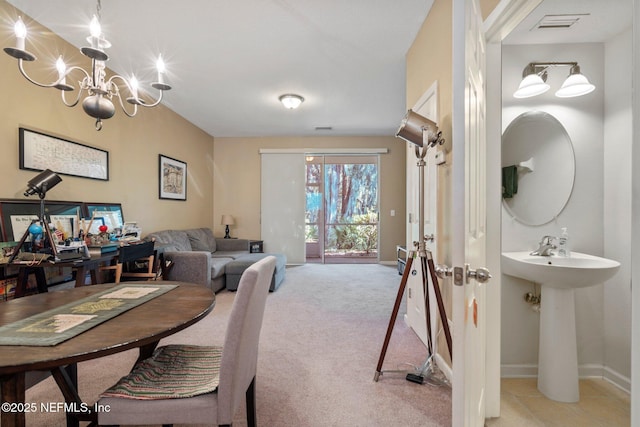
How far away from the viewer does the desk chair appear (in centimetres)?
253

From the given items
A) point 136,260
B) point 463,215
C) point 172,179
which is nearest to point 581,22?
point 463,215

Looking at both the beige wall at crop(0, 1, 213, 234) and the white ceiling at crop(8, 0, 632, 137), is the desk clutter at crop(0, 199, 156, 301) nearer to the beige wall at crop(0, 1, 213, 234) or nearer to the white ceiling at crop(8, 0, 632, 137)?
the beige wall at crop(0, 1, 213, 234)

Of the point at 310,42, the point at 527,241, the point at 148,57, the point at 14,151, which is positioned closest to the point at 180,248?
the point at 14,151

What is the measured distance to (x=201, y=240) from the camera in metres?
4.81

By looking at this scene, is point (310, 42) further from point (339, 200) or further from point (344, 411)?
point (339, 200)

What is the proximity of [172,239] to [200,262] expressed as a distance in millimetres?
883

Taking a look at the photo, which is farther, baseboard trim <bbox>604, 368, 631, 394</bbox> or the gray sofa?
the gray sofa

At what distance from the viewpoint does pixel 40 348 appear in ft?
2.99

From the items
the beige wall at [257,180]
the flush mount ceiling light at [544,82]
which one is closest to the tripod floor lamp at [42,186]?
the flush mount ceiling light at [544,82]

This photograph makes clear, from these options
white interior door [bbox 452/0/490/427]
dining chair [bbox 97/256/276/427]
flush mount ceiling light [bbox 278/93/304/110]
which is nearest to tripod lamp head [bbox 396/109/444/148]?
white interior door [bbox 452/0/490/427]

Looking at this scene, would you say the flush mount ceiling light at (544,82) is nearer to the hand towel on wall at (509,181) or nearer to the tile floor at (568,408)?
the hand towel on wall at (509,181)

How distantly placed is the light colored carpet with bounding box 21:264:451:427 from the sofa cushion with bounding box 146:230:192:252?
1101 millimetres

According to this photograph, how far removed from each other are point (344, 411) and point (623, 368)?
1.77m

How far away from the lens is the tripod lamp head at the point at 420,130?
1888 mm
